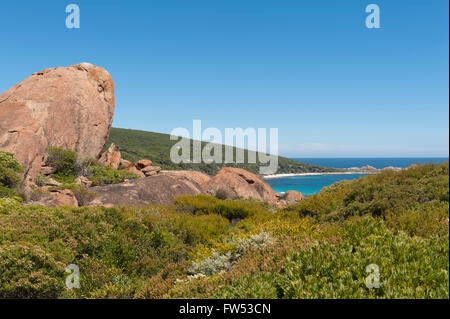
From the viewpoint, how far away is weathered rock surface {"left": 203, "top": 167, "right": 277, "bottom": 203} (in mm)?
24264

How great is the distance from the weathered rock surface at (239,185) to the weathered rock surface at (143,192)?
387 cm

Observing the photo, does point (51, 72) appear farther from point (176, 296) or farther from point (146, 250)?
point (176, 296)

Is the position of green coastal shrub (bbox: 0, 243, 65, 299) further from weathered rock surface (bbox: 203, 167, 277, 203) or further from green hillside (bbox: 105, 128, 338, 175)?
green hillside (bbox: 105, 128, 338, 175)

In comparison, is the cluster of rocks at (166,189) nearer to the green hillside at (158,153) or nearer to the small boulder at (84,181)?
the small boulder at (84,181)

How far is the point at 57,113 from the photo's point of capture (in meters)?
29.0

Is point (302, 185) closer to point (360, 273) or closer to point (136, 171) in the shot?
point (136, 171)

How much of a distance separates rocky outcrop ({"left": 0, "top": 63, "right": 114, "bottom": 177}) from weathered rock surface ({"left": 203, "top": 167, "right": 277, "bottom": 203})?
49.6ft

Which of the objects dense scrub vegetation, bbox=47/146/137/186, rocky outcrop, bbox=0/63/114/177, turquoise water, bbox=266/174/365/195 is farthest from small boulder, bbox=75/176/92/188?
turquoise water, bbox=266/174/365/195

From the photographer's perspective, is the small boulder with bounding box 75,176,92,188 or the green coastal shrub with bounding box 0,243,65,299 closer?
the green coastal shrub with bounding box 0,243,65,299

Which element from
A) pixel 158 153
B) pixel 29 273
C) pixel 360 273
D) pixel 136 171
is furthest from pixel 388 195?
pixel 158 153

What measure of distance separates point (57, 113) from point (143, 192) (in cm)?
1863

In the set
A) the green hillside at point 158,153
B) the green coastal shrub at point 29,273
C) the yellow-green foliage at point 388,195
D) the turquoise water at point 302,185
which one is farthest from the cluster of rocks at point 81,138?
the turquoise water at point 302,185

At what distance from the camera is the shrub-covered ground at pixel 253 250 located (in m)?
4.26

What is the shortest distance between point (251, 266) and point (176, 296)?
1540mm
